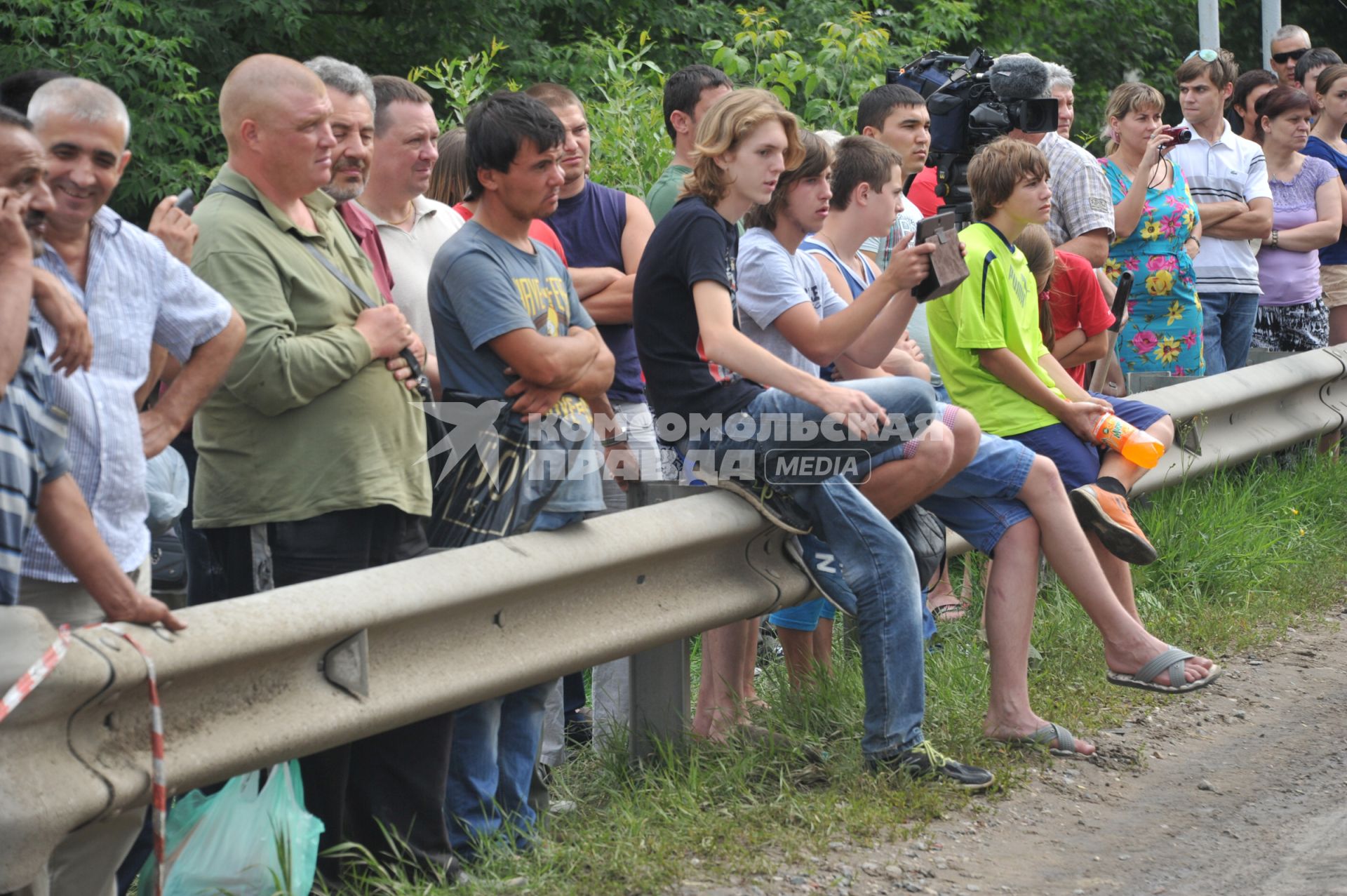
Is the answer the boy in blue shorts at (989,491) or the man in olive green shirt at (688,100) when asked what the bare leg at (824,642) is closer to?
the boy in blue shorts at (989,491)

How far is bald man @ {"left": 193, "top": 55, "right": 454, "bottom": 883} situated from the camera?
3939mm

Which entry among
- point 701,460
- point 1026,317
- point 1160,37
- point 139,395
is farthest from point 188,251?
point 1160,37

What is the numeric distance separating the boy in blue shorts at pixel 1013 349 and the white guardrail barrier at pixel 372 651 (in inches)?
50.6

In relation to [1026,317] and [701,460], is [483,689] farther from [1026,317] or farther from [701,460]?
[1026,317]

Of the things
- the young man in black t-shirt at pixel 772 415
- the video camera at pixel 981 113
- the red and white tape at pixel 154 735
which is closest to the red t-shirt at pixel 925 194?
the video camera at pixel 981 113

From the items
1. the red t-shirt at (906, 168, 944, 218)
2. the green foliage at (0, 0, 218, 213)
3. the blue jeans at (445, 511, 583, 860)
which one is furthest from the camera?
the green foliage at (0, 0, 218, 213)

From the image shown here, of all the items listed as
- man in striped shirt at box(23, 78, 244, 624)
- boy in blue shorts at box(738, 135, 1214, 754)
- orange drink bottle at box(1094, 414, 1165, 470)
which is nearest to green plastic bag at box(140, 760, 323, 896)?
man in striped shirt at box(23, 78, 244, 624)

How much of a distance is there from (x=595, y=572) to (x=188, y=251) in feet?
3.94

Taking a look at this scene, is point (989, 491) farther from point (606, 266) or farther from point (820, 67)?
point (820, 67)

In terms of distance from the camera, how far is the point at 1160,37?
21.9m

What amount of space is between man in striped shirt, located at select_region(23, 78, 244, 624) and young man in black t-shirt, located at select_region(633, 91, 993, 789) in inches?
60.5

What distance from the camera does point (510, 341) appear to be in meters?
4.27

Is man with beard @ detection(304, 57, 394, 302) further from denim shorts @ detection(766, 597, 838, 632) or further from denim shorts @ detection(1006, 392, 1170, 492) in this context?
denim shorts @ detection(1006, 392, 1170, 492)

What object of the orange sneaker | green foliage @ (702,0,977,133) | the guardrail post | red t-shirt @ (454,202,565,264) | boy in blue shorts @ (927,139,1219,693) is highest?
green foliage @ (702,0,977,133)
